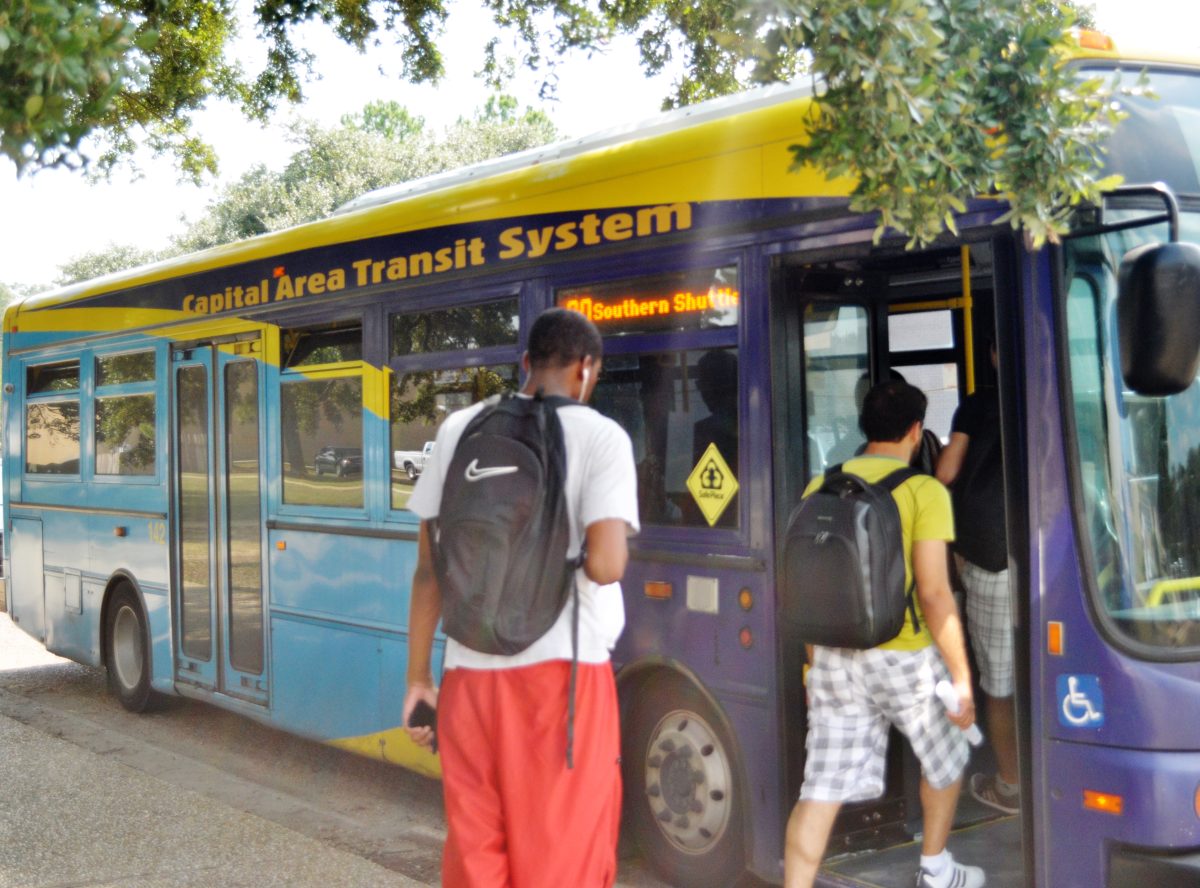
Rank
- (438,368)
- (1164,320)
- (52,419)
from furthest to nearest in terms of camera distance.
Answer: (52,419) → (438,368) → (1164,320)

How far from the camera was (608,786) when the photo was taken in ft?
10.6

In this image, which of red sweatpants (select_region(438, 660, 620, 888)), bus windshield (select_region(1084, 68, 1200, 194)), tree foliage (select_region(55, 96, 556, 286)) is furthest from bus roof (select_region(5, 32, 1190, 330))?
tree foliage (select_region(55, 96, 556, 286))

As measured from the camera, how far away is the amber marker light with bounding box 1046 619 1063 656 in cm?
392

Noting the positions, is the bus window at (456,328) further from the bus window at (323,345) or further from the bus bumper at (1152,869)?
the bus bumper at (1152,869)

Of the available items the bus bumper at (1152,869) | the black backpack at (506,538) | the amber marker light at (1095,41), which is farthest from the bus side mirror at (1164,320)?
the black backpack at (506,538)

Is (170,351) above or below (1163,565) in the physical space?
above

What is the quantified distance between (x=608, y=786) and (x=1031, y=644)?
1.46 metres

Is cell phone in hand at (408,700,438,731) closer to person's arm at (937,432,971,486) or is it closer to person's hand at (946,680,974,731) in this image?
person's hand at (946,680,974,731)

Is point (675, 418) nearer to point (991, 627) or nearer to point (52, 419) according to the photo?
point (991, 627)

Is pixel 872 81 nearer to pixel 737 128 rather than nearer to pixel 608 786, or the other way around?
pixel 737 128

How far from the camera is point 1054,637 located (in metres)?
3.93

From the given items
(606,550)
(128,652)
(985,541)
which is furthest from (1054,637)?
(128,652)

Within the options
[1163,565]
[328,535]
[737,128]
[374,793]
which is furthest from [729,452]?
[374,793]

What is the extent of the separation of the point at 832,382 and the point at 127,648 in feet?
20.4
